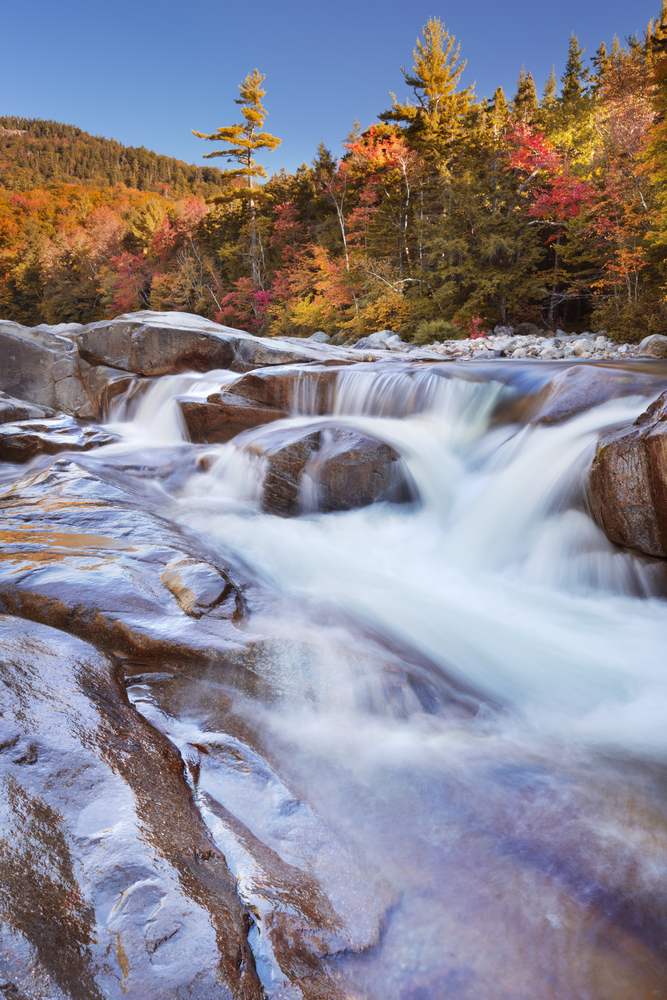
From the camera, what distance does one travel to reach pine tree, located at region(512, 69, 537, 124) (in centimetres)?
2723

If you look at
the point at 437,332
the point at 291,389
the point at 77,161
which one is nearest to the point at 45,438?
the point at 291,389

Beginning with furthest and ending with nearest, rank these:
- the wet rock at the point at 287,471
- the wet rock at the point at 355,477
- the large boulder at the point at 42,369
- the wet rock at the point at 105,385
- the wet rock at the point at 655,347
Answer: the large boulder at the point at 42,369 < the wet rock at the point at 105,385 < the wet rock at the point at 655,347 < the wet rock at the point at 287,471 < the wet rock at the point at 355,477

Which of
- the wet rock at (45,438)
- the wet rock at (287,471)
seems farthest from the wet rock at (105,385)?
the wet rock at (287,471)

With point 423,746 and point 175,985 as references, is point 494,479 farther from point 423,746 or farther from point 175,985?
point 175,985

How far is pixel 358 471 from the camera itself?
612cm

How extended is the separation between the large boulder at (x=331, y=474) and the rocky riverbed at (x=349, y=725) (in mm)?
36

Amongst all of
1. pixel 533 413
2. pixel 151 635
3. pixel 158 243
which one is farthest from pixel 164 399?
pixel 158 243

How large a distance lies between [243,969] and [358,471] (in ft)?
16.9

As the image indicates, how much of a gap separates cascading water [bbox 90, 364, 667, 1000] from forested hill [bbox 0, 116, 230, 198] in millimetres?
90245

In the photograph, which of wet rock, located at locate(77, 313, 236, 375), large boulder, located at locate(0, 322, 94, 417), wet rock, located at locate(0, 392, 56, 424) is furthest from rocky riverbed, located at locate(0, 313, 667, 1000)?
large boulder, located at locate(0, 322, 94, 417)

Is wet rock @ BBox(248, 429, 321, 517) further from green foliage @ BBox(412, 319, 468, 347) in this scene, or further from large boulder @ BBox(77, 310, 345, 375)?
green foliage @ BBox(412, 319, 468, 347)

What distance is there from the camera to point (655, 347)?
34.9 ft

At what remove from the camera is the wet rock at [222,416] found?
827cm

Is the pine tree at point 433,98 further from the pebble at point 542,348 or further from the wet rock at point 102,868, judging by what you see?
the wet rock at point 102,868
